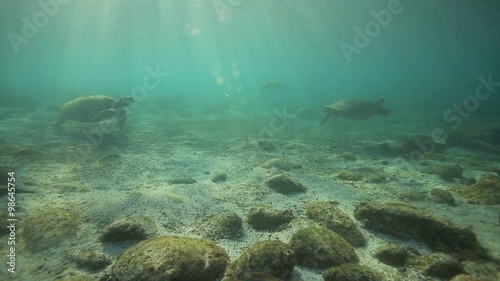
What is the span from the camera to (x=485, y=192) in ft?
20.7

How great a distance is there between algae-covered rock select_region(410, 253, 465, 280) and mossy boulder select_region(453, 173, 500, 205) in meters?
3.37

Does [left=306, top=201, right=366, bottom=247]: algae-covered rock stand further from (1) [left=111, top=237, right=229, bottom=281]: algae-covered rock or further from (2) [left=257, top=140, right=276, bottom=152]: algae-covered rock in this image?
(2) [left=257, top=140, right=276, bottom=152]: algae-covered rock

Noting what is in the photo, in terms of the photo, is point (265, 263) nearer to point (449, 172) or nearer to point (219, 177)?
point (219, 177)

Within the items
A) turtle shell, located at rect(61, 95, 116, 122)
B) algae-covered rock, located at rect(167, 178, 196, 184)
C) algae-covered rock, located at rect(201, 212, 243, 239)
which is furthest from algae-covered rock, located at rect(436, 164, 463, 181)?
turtle shell, located at rect(61, 95, 116, 122)

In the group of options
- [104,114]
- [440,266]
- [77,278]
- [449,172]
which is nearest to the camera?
[77,278]

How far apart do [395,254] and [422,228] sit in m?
0.81

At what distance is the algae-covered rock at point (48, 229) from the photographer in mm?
4203

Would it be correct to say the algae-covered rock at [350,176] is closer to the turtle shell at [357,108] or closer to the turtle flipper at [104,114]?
the turtle shell at [357,108]

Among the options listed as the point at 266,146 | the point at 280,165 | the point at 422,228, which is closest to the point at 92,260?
the point at 422,228

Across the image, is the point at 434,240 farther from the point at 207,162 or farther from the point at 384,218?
the point at 207,162

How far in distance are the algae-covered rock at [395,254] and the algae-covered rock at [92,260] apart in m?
3.97

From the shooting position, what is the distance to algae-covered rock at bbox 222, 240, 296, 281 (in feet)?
10.8

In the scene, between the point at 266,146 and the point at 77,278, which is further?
the point at 266,146

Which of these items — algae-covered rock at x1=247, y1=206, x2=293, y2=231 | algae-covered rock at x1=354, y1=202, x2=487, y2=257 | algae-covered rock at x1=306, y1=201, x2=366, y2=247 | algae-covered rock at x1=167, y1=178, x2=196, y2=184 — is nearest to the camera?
algae-covered rock at x1=354, y1=202, x2=487, y2=257
